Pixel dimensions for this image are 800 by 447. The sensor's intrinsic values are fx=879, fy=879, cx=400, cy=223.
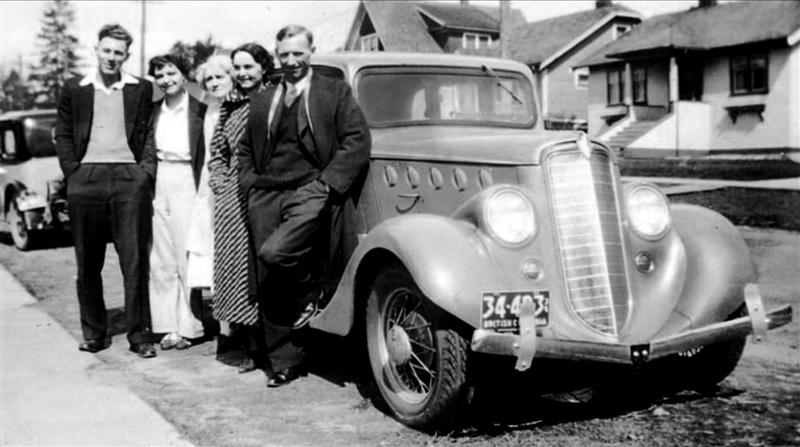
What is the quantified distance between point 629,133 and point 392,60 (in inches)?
1080

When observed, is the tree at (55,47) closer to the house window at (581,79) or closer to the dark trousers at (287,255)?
the house window at (581,79)

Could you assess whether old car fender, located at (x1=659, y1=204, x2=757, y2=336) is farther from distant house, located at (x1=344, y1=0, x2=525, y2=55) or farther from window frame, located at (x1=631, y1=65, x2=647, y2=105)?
distant house, located at (x1=344, y1=0, x2=525, y2=55)

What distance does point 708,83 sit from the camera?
1249 inches

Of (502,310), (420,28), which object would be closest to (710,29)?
(420,28)

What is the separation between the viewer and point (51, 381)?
200 inches

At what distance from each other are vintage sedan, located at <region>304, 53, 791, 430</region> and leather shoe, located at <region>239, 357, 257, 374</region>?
884 millimetres

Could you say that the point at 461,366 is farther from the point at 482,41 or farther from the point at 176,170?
the point at 482,41

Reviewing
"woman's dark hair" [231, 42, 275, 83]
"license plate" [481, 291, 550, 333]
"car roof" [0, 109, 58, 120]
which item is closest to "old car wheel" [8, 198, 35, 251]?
"car roof" [0, 109, 58, 120]

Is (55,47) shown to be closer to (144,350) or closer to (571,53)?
(571,53)

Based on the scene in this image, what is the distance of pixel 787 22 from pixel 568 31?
13.3 meters

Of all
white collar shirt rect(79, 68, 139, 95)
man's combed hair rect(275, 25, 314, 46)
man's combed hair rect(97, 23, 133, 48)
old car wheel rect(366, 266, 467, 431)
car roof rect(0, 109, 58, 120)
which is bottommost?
old car wheel rect(366, 266, 467, 431)

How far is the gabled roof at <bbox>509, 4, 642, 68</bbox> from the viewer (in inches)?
1567

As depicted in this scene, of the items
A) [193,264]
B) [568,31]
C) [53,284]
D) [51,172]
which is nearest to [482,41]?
[568,31]

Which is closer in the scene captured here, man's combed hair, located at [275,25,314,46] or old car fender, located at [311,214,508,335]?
old car fender, located at [311,214,508,335]
